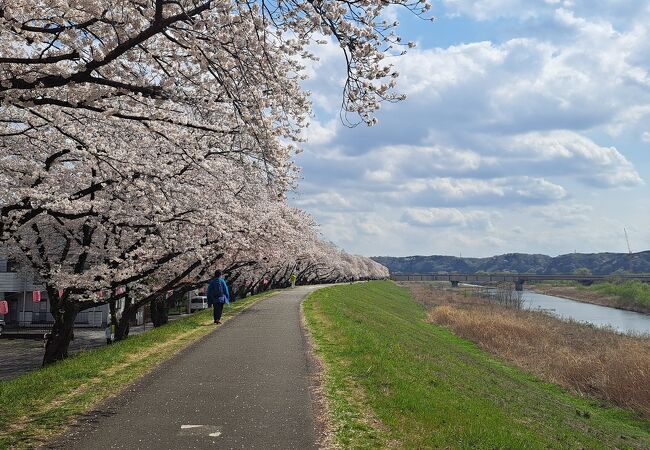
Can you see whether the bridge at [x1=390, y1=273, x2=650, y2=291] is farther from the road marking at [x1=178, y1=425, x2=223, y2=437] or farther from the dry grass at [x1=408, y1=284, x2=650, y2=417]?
the road marking at [x1=178, y1=425, x2=223, y2=437]

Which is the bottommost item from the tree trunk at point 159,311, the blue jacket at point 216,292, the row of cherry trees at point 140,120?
the tree trunk at point 159,311

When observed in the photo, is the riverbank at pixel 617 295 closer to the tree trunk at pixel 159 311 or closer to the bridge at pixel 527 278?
the bridge at pixel 527 278

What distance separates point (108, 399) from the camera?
9.64m

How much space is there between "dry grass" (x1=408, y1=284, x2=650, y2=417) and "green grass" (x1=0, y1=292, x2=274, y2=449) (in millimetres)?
15110

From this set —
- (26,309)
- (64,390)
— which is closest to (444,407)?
(64,390)

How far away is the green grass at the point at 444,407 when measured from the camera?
829 cm

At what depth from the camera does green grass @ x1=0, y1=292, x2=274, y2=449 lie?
795 centimetres

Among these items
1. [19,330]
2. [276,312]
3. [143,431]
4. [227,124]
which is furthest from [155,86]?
[19,330]

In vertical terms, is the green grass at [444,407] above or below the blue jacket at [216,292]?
below

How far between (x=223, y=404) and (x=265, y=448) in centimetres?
229

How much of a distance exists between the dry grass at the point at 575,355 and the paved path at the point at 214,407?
12613mm

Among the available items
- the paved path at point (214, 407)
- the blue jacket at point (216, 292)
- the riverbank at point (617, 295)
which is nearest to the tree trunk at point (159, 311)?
the blue jacket at point (216, 292)

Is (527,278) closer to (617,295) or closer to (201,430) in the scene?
(617,295)

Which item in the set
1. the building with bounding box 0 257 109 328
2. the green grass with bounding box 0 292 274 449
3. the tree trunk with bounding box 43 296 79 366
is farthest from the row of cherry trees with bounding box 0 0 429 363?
the building with bounding box 0 257 109 328
